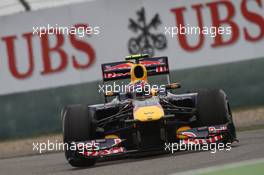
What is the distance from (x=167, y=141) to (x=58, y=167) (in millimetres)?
1891

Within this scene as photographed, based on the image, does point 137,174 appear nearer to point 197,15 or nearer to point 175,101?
point 175,101

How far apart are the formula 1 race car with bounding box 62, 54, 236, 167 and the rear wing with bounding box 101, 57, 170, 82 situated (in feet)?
1.65

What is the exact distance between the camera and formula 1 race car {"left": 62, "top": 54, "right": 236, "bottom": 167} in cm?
1230

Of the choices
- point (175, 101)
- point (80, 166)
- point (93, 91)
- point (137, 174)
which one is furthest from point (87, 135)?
point (93, 91)

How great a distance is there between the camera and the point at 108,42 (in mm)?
21094

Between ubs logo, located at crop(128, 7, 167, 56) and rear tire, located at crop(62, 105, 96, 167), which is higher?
ubs logo, located at crop(128, 7, 167, 56)

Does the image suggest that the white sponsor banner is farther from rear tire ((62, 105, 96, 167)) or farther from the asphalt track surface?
rear tire ((62, 105, 96, 167))

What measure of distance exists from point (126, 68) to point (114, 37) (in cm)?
725

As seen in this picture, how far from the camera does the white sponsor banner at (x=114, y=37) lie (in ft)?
68.4

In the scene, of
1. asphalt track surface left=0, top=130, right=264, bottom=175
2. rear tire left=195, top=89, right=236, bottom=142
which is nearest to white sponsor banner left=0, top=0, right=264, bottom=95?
asphalt track surface left=0, top=130, right=264, bottom=175

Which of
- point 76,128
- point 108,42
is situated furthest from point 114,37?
point 76,128

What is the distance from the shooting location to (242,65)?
20.5 meters

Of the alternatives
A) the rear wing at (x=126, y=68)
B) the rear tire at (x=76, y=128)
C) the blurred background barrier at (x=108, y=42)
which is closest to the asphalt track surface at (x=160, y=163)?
the rear tire at (x=76, y=128)

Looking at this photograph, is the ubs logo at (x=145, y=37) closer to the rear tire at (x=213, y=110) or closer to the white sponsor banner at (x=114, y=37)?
the white sponsor banner at (x=114, y=37)
